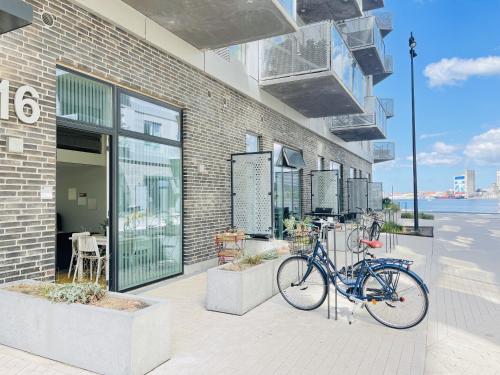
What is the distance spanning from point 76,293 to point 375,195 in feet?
68.8

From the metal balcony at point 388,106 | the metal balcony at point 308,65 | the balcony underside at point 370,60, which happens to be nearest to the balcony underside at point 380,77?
the balcony underside at point 370,60

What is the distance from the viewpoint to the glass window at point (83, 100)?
496cm

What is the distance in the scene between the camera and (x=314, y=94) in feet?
35.2

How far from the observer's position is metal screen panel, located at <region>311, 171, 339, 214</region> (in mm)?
13641

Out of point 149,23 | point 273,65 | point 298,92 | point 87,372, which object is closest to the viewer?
point 87,372

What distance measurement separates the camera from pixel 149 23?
6.25m

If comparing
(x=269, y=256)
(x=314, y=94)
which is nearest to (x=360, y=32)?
(x=314, y=94)

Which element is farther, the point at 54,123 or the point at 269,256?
the point at 269,256

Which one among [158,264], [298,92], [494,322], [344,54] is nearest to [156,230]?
[158,264]

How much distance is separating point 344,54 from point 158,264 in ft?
24.6

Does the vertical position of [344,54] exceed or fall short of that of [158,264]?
it exceeds it

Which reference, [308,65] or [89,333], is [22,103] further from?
[308,65]

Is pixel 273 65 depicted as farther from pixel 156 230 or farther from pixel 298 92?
pixel 156 230

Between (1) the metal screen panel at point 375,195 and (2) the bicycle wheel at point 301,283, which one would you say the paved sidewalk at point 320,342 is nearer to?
(2) the bicycle wheel at point 301,283
